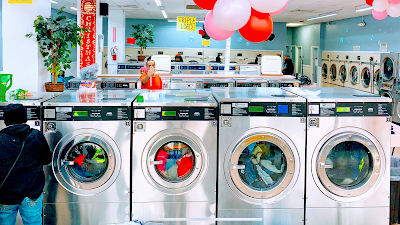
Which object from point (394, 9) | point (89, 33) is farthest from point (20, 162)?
point (89, 33)

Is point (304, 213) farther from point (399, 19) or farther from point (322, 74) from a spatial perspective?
point (322, 74)

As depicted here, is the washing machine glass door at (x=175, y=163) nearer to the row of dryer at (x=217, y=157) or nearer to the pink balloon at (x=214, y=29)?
the row of dryer at (x=217, y=157)

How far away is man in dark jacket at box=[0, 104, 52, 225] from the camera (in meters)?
2.92

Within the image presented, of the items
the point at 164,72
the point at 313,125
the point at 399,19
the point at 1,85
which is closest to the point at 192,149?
the point at 313,125

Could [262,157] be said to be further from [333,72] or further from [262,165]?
[333,72]

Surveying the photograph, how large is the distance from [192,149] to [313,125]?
109cm

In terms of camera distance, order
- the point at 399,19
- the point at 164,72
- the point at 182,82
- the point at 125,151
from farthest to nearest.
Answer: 1. the point at 399,19
2. the point at 164,72
3. the point at 182,82
4. the point at 125,151

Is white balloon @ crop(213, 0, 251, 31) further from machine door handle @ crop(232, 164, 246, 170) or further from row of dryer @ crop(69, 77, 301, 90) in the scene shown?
row of dryer @ crop(69, 77, 301, 90)

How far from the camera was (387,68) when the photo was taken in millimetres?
10086

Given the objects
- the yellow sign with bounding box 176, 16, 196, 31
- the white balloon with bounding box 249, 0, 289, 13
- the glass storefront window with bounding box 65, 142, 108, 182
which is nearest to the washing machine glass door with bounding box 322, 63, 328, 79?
the yellow sign with bounding box 176, 16, 196, 31

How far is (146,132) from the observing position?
11.3 ft

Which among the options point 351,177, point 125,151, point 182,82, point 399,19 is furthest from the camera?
point 399,19

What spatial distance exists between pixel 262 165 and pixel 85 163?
1.57 metres

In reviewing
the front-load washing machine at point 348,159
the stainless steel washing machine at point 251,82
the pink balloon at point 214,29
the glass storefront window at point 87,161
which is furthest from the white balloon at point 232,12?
the stainless steel washing machine at point 251,82
